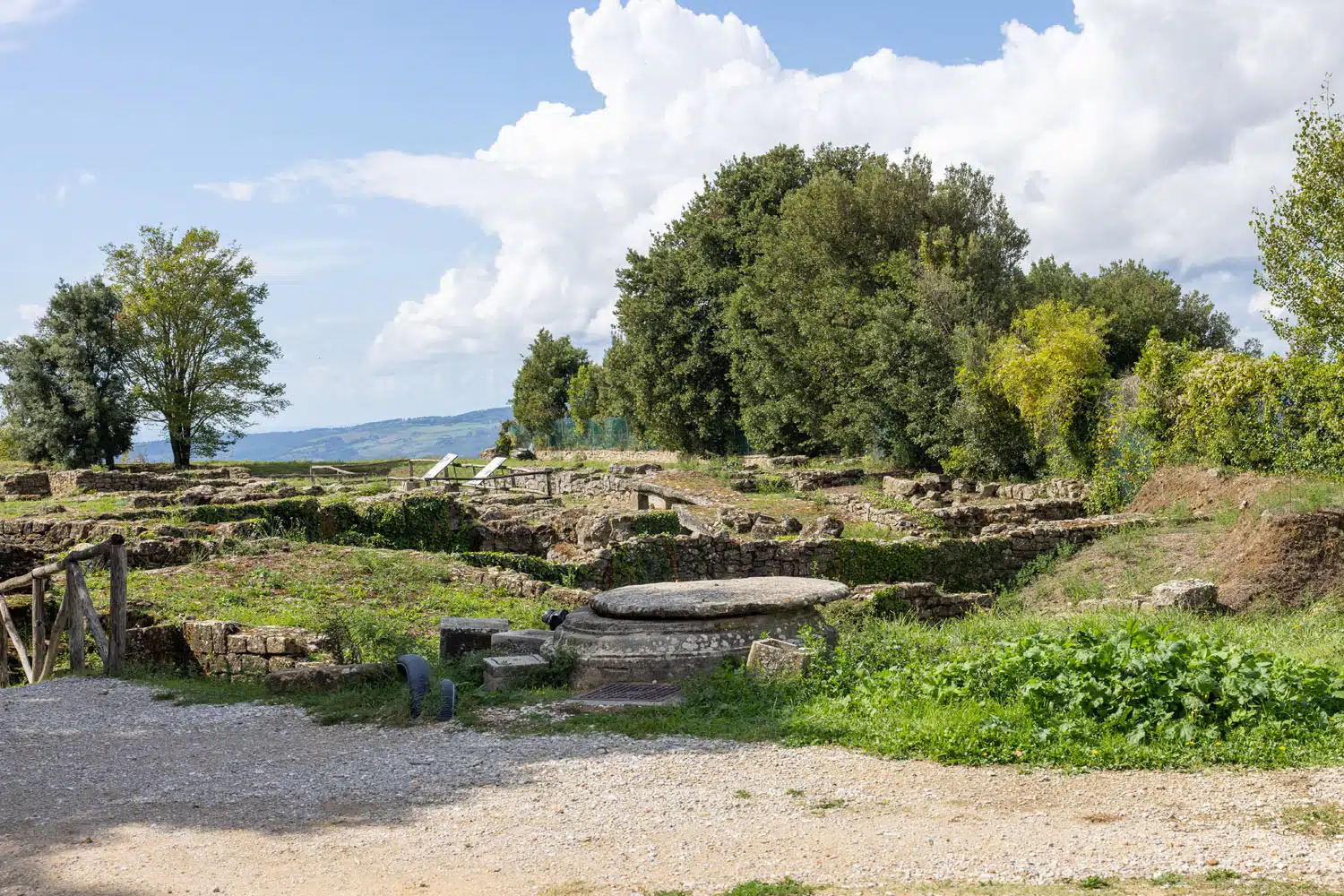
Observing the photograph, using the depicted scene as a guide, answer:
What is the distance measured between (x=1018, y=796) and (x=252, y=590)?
406 inches

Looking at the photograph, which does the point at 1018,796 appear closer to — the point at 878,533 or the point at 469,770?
the point at 469,770

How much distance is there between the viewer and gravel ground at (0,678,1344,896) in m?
4.72

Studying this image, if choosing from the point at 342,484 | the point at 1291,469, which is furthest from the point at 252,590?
the point at 342,484

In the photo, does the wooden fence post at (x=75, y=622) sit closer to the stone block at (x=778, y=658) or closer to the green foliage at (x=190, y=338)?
the stone block at (x=778, y=658)

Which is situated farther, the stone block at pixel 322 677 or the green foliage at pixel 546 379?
the green foliage at pixel 546 379

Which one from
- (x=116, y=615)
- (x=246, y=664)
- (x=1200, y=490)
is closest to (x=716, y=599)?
(x=246, y=664)

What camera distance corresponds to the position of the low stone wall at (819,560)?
16.4 meters

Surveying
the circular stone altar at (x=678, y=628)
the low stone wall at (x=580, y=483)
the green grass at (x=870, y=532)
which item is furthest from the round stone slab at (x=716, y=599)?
the low stone wall at (x=580, y=483)

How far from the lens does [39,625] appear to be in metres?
11.1

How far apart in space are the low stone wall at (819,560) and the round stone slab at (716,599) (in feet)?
19.7

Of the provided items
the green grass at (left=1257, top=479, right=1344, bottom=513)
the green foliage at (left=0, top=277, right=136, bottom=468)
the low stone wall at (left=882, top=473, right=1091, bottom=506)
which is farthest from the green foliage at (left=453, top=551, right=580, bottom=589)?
the green foliage at (left=0, top=277, right=136, bottom=468)

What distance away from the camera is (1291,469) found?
1858 cm

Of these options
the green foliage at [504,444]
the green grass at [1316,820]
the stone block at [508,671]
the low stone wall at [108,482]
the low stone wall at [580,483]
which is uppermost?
the green foliage at [504,444]

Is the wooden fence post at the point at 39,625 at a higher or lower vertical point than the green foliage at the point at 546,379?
lower
